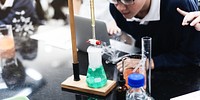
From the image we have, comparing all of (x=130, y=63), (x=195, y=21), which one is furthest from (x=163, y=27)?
(x=130, y=63)

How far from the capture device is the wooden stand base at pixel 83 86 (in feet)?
3.96

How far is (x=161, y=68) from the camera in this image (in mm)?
1476

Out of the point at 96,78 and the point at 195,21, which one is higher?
the point at 195,21

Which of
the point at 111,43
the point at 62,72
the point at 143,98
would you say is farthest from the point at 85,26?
the point at 143,98

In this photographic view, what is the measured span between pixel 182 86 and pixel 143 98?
10.3 inches

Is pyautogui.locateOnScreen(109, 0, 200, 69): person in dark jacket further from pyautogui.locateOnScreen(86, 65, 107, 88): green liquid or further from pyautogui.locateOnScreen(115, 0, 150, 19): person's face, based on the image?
pyautogui.locateOnScreen(86, 65, 107, 88): green liquid

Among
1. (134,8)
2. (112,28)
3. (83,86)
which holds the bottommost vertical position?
(83,86)

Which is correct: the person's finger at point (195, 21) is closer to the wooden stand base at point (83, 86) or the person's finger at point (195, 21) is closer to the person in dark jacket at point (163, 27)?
the person in dark jacket at point (163, 27)

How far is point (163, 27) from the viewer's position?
5.77 ft

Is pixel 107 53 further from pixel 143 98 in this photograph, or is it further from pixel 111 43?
pixel 143 98

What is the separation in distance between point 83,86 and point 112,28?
69 cm

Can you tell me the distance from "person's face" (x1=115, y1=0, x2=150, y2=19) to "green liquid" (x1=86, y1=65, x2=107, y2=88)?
0.57 m

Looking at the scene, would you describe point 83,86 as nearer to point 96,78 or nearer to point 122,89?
point 96,78

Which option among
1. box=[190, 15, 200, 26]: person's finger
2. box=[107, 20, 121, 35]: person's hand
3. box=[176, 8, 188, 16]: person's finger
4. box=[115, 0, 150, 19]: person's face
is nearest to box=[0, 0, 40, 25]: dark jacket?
box=[107, 20, 121, 35]: person's hand
